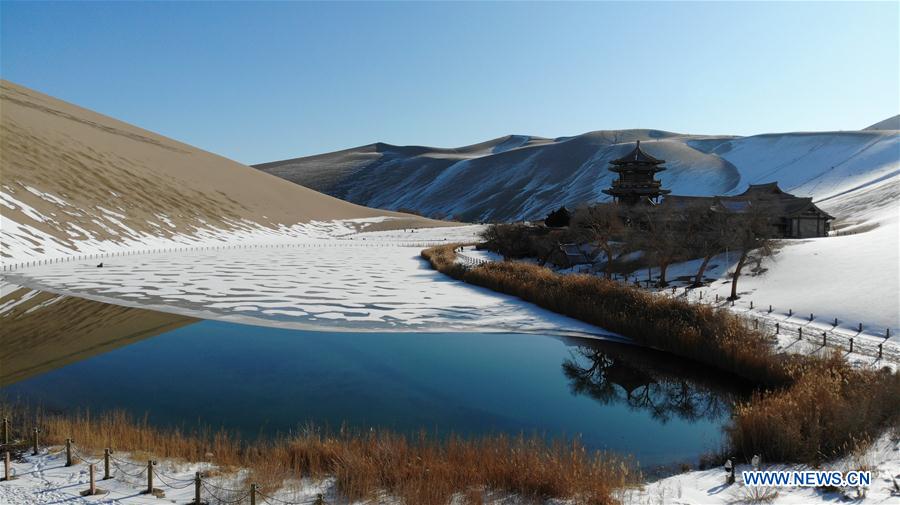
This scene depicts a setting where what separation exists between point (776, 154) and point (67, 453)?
170372mm

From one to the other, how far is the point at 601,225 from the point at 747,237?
14554mm

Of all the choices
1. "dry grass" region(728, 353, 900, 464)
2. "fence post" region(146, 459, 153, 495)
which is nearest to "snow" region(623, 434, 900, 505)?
"dry grass" region(728, 353, 900, 464)

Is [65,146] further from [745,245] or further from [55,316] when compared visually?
[745,245]

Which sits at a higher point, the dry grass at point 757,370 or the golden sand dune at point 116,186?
the golden sand dune at point 116,186

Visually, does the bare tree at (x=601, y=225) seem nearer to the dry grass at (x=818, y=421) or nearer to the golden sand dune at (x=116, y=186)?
the dry grass at (x=818, y=421)

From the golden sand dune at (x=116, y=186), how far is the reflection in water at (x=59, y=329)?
22.6 m

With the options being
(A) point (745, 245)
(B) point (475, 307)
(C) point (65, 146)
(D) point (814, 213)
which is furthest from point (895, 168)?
(C) point (65, 146)

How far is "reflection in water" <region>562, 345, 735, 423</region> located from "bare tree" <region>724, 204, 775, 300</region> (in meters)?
12.3

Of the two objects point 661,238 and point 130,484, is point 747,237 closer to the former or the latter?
point 661,238

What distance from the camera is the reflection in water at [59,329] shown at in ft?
56.9

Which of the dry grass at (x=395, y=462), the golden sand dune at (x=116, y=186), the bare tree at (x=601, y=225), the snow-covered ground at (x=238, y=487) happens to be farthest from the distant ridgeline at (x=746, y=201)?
the golden sand dune at (x=116, y=186)

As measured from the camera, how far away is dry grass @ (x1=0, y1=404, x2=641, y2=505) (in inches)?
333

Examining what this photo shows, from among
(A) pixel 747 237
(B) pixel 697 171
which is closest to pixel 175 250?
(A) pixel 747 237

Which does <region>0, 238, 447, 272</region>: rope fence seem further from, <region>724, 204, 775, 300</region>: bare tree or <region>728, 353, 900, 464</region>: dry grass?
<region>728, 353, 900, 464</region>: dry grass
